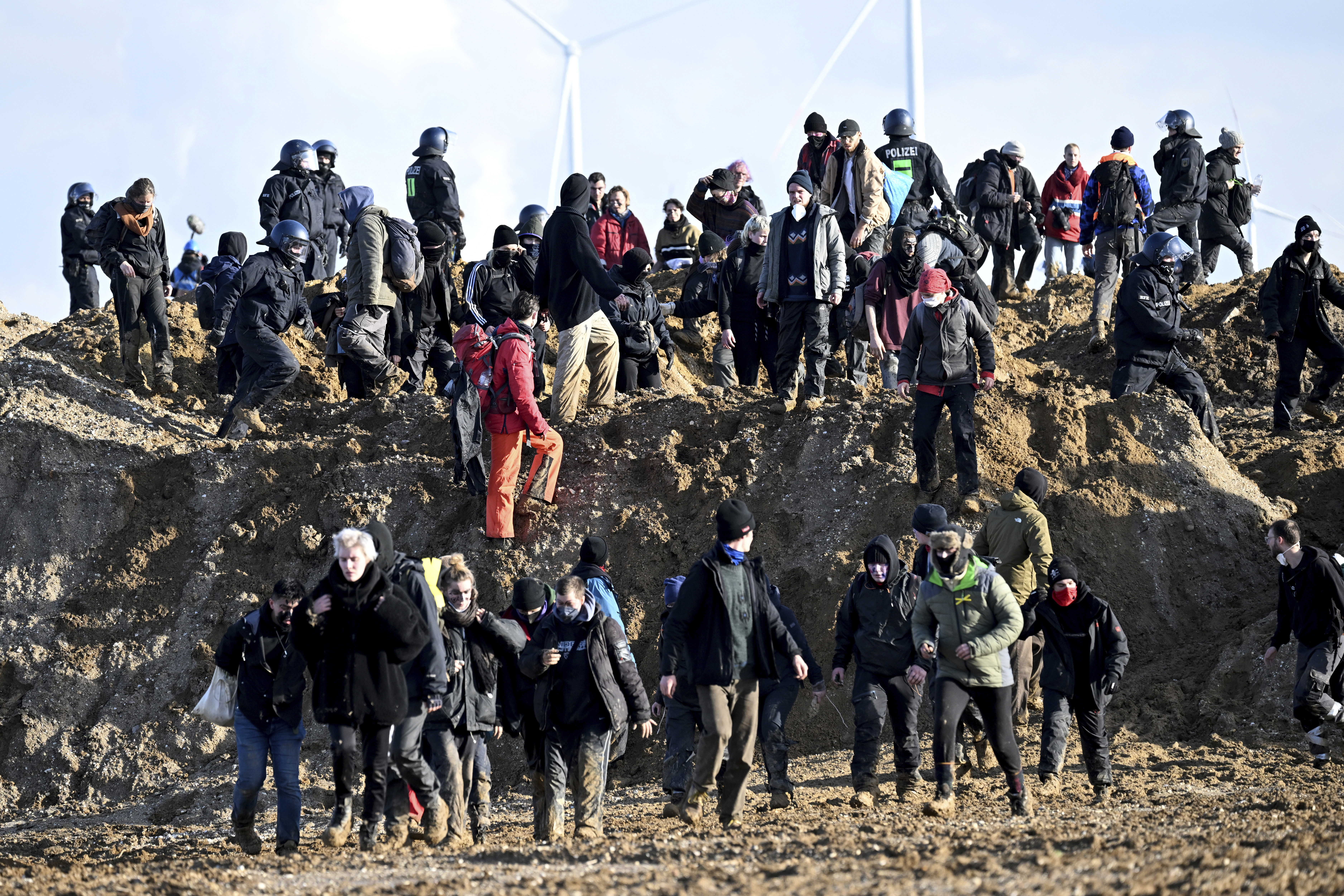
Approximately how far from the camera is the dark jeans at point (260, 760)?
8.16m

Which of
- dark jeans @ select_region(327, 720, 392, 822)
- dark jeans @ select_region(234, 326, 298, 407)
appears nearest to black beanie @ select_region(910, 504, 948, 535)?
dark jeans @ select_region(327, 720, 392, 822)

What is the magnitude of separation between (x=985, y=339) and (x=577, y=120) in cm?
1521

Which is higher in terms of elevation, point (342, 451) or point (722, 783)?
point (342, 451)

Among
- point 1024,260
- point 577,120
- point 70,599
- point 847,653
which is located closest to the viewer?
point 847,653

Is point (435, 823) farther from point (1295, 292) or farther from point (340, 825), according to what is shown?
point (1295, 292)

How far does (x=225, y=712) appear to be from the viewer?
8227 mm

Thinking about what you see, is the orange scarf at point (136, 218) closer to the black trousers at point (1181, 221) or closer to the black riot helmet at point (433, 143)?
the black riot helmet at point (433, 143)

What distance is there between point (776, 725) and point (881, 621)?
37.0 inches

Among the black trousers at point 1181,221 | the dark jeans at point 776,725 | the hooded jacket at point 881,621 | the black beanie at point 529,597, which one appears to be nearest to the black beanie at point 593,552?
the black beanie at point 529,597

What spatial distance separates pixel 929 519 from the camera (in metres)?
8.81

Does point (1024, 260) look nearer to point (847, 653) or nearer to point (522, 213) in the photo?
point (522, 213)

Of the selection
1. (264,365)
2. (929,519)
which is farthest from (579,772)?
(264,365)

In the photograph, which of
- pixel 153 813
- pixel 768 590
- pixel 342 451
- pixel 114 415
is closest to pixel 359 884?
pixel 768 590

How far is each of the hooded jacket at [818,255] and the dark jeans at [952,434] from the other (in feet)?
4.50
